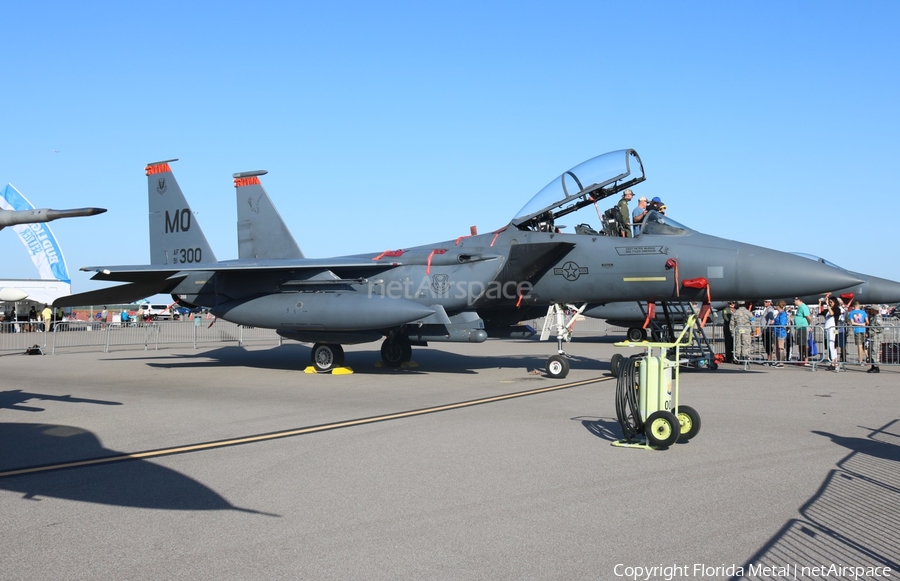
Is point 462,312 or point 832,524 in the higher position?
point 462,312

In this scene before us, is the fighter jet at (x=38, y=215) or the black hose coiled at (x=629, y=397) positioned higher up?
the fighter jet at (x=38, y=215)

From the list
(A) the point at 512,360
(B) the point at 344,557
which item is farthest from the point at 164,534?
(A) the point at 512,360

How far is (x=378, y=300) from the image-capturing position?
12.6 m

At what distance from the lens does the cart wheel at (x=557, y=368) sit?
40.6 feet

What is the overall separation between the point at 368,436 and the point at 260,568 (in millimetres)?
3517

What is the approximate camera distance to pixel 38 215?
6.71m

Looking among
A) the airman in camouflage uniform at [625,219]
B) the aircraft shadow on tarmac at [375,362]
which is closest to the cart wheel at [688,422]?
the airman in camouflage uniform at [625,219]

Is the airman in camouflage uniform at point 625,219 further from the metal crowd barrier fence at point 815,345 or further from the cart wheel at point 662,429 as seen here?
Answer: the cart wheel at point 662,429

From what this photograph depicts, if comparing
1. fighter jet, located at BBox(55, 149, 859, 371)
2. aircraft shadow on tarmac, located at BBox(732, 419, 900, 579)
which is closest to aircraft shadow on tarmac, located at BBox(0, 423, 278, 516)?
aircraft shadow on tarmac, located at BBox(732, 419, 900, 579)

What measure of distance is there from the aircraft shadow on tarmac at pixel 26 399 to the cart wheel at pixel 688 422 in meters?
7.33

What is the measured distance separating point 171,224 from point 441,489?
13554 mm

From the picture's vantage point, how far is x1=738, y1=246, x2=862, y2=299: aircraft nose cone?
35.3 ft

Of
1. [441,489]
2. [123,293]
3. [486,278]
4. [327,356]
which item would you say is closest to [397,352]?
[327,356]

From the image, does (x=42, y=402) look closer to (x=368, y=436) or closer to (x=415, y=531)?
(x=368, y=436)
